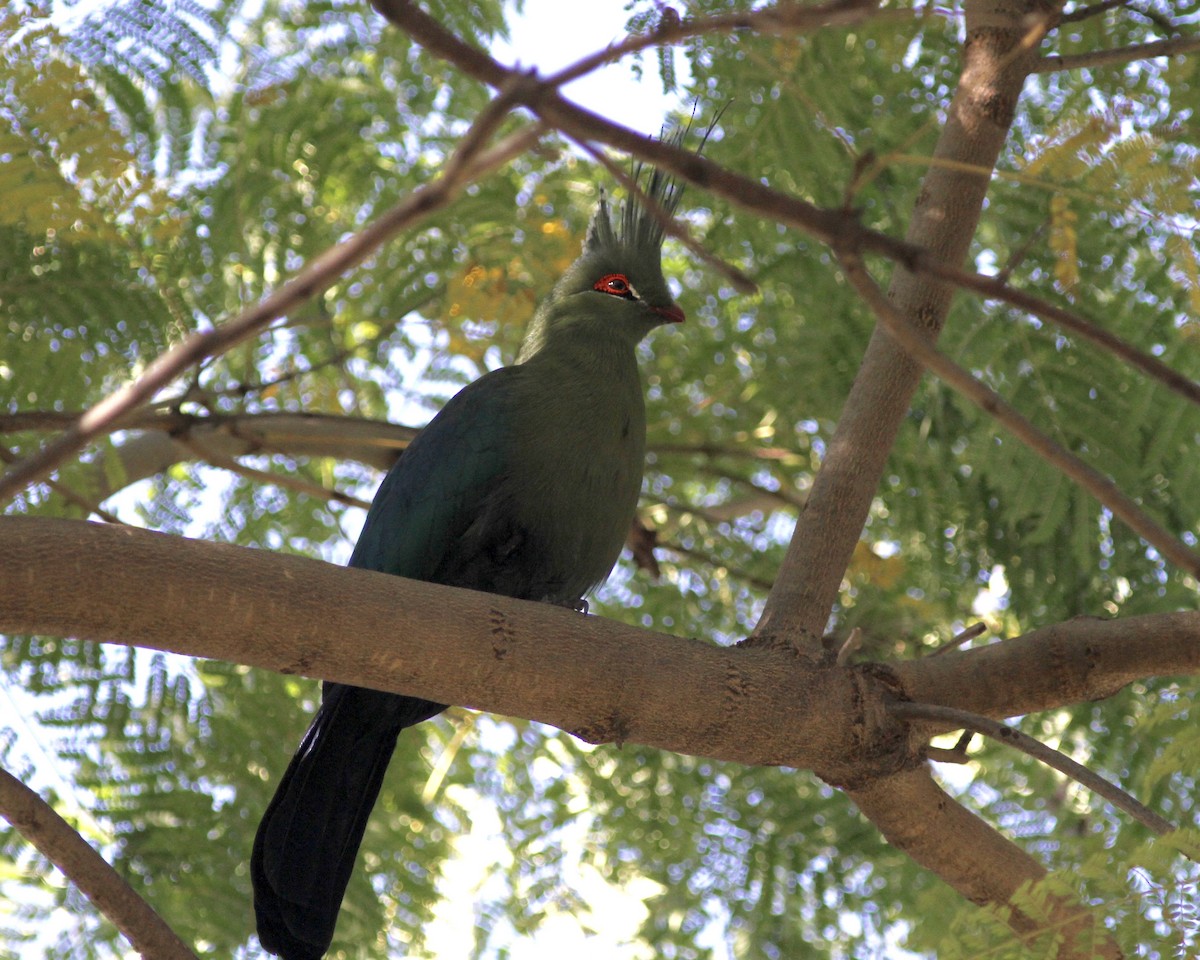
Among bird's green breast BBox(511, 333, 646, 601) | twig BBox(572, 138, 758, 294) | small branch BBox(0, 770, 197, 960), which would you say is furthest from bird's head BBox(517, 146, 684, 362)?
twig BBox(572, 138, 758, 294)

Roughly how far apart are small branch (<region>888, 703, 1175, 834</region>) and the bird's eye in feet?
6.65

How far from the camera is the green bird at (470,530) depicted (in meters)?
3.48

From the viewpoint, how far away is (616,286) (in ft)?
14.8

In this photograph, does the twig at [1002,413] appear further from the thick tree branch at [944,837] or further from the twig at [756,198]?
the thick tree branch at [944,837]

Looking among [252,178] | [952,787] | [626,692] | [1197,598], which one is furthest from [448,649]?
[952,787]

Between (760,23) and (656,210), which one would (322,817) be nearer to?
(656,210)

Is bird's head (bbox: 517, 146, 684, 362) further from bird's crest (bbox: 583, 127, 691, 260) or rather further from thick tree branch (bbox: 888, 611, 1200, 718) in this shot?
thick tree branch (bbox: 888, 611, 1200, 718)

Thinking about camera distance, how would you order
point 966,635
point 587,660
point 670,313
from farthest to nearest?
1. point 670,313
2. point 966,635
3. point 587,660

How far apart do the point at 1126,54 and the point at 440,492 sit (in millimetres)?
2160

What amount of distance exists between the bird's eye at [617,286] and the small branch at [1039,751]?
203 centimetres

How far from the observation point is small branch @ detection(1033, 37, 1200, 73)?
3010 millimetres

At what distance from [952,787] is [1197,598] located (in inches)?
57.4

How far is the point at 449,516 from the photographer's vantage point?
3787 mm

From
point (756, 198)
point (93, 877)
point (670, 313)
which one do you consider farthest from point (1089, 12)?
point (93, 877)
